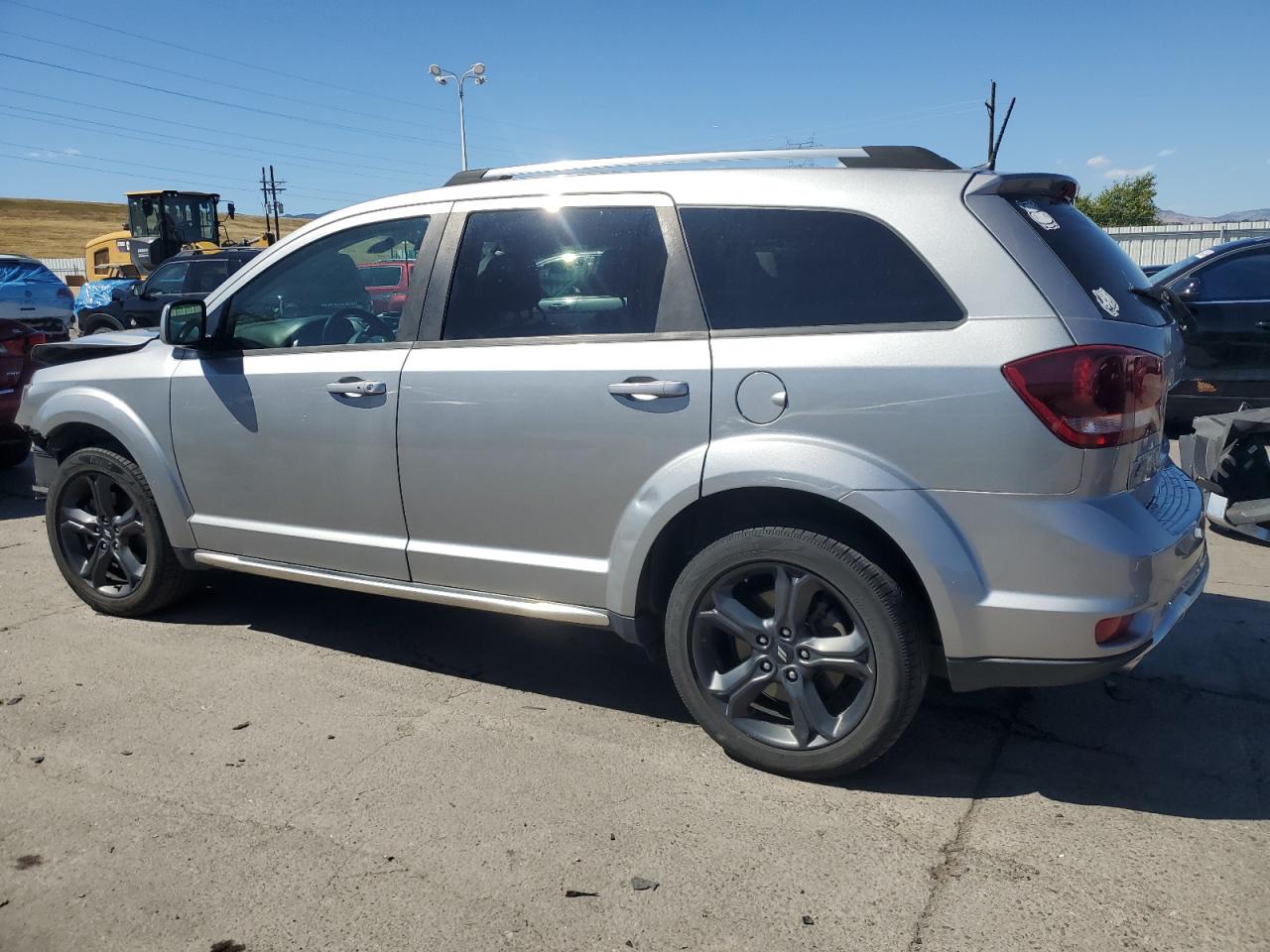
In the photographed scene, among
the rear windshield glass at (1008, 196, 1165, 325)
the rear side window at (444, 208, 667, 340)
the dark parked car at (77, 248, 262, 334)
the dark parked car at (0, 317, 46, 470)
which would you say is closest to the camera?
the rear windshield glass at (1008, 196, 1165, 325)

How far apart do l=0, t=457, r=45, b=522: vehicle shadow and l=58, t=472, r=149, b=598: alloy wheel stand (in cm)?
255

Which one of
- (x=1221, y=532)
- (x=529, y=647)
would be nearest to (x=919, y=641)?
(x=529, y=647)

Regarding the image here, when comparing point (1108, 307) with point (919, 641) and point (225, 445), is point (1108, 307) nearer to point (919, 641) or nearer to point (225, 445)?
point (919, 641)

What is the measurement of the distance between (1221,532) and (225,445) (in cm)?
564

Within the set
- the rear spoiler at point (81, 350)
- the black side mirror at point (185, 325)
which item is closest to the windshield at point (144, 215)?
the rear spoiler at point (81, 350)

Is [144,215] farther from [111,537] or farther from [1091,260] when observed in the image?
[1091,260]

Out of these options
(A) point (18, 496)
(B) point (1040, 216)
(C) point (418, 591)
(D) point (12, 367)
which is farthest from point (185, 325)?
(A) point (18, 496)

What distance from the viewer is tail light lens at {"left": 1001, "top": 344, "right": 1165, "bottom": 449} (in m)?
2.72

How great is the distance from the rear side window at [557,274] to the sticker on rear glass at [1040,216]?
1.14 metres

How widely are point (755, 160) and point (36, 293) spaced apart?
1107cm

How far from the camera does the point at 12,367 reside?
7906mm

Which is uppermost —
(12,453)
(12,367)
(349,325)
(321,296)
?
(321,296)

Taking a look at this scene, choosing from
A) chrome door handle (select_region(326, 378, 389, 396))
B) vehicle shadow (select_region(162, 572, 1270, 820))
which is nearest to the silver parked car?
vehicle shadow (select_region(162, 572, 1270, 820))

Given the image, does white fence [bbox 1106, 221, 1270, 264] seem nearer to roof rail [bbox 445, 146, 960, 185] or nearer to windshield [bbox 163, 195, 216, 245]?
windshield [bbox 163, 195, 216, 245]
